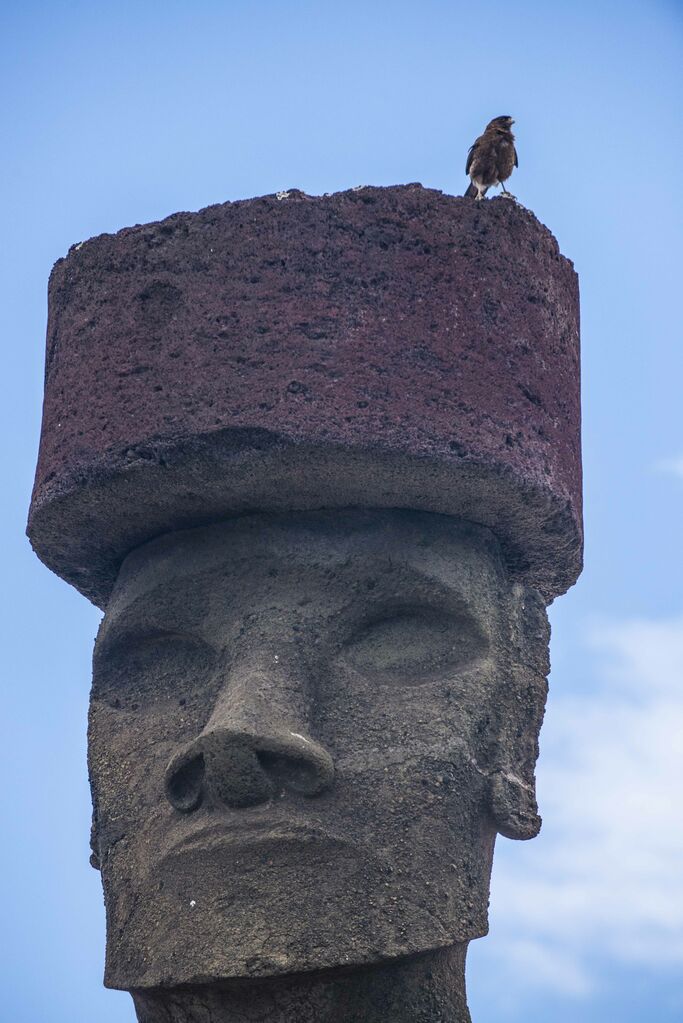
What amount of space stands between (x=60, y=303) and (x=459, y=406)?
4.53 ft

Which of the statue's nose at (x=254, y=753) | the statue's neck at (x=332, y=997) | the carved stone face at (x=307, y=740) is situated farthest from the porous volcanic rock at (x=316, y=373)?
the statue's neck at (x=332, y=997)

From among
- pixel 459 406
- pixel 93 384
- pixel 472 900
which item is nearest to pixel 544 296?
pixel 459 406

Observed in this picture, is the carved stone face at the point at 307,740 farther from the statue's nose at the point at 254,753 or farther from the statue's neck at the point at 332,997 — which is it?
the statue's neck at the point at 332,997

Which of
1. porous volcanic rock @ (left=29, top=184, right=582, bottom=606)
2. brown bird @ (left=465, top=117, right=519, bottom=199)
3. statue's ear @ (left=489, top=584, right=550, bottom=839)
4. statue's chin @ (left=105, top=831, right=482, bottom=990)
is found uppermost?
brown bird @ (left=465, top=117, right=519, bottom=199)

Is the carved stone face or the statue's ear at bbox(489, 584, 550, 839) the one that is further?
the statue's ear at bbox(489, 584, 550, 839)

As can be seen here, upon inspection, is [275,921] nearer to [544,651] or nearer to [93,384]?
[544,651]

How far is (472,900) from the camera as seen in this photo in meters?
4.89

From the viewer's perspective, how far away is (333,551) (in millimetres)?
5105

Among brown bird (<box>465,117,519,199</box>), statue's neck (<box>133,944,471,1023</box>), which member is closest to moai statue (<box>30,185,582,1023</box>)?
statue's neck (<box>133,944,471,1023</box>)

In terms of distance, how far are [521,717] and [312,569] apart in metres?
0.78

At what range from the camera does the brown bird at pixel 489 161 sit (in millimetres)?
5676

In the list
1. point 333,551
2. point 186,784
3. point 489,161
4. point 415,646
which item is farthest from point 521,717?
point 489,161

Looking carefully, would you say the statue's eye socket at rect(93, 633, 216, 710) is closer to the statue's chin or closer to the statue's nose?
the statue's nose

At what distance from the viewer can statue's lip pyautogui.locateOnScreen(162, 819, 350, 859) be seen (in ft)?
15.3
